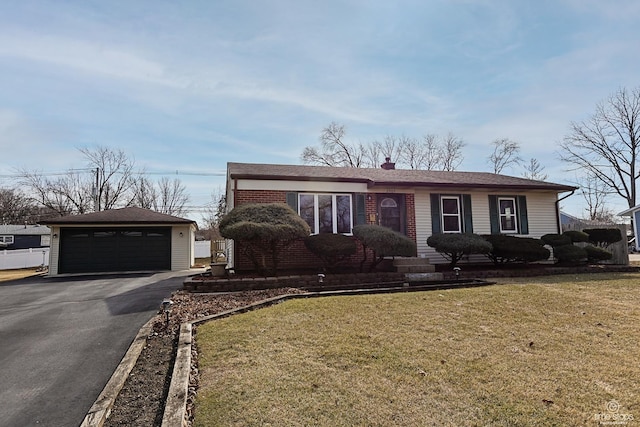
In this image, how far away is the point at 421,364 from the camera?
3.54 metres

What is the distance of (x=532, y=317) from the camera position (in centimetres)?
530

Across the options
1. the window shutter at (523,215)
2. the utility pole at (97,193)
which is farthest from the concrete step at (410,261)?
the utility pole at (97,193)

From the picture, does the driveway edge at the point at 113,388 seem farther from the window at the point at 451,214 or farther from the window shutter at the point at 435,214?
the window at the point at 451,214

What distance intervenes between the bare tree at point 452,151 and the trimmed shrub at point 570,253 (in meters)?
20.5

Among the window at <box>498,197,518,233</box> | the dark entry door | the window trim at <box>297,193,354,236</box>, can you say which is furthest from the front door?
the dark entry door

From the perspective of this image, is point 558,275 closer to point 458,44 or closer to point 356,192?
point 356,192

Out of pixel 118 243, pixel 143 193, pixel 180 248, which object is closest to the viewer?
pixel 118 243

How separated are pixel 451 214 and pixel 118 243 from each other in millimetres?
15555

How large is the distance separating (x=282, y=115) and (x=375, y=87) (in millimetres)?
4411

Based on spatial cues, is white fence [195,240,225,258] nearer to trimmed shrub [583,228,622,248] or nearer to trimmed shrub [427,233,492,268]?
trimmed shrub [427,233,492,268]

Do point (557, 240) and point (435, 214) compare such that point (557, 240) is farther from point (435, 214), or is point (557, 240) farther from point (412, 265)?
point (412, 265)

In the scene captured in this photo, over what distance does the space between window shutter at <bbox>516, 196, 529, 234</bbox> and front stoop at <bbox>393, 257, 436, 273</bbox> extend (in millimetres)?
5373

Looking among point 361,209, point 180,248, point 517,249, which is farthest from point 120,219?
point 517,249

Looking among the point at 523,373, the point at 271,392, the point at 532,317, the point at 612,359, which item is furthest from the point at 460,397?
the point at 532,317
